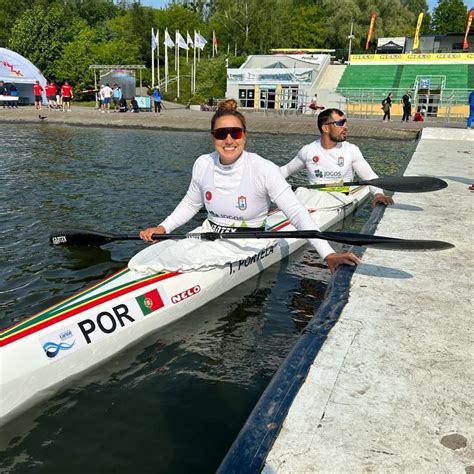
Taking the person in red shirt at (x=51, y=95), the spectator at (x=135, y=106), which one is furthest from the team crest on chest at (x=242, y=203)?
the person in red shirt at (x=51, y=95)

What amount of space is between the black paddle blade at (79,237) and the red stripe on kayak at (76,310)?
147 cm

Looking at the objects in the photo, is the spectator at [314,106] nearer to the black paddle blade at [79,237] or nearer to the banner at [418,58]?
→ the banner at [418,58]

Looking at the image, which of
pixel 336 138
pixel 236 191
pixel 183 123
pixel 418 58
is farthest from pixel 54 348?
pixel 418 58

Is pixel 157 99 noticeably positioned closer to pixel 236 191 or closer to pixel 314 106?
pixel 314 106

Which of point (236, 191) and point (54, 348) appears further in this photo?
point (236, 191)

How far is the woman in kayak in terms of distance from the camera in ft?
15.3

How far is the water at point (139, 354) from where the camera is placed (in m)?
3.49

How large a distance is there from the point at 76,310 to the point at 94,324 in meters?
0.21

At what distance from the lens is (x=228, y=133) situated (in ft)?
15.4

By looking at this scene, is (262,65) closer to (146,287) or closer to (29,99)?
(29,99)

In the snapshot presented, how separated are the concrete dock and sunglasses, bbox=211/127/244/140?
1.74 meters

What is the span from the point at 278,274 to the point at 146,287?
2380 millimetres

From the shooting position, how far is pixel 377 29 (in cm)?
6838

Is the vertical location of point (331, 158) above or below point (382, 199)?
above
